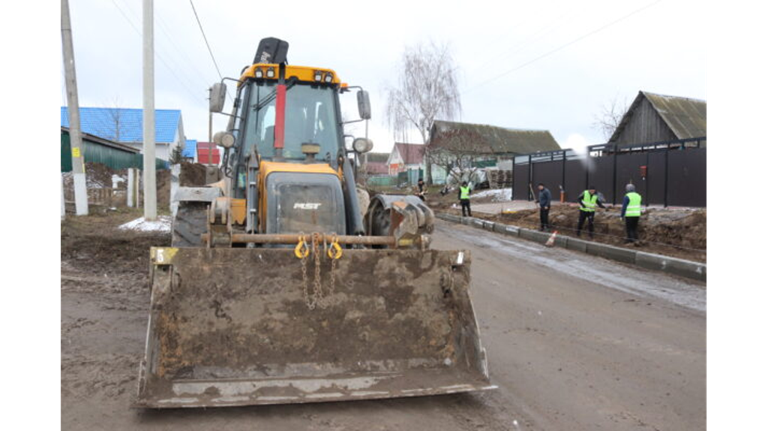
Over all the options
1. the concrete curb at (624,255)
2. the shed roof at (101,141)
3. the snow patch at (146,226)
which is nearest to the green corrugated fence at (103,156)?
the shed roof at (101,141)

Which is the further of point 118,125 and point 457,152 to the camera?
point 118,125

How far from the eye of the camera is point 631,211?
12.7 metres

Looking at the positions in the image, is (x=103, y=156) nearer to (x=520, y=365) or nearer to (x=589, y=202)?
(x=589, y=202)

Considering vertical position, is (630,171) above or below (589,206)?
above

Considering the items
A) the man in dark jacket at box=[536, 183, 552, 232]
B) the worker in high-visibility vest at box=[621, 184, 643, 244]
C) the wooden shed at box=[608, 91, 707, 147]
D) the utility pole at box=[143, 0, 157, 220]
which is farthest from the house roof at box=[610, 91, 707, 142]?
the utility pole at box=[143, 0, 157, 220]

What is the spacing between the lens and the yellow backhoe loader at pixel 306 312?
12.2 feet

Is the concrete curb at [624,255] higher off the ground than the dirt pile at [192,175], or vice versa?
the dirt pile at [192,175]

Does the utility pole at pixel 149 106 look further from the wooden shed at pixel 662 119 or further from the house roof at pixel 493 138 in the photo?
the wooden shed at pixel 662 119

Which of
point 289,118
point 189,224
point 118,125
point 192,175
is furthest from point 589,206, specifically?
point 118,125

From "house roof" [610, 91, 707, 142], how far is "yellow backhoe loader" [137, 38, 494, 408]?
26514 millimetres

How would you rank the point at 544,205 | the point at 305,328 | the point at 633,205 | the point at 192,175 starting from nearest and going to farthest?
the point at 305,328, the point at 633,205, the point at 544,205, the point at 192,175

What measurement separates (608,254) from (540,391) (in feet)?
29.3

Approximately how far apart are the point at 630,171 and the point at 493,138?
2748 centimetres

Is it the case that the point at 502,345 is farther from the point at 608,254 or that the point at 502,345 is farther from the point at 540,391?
the point at 608,254
